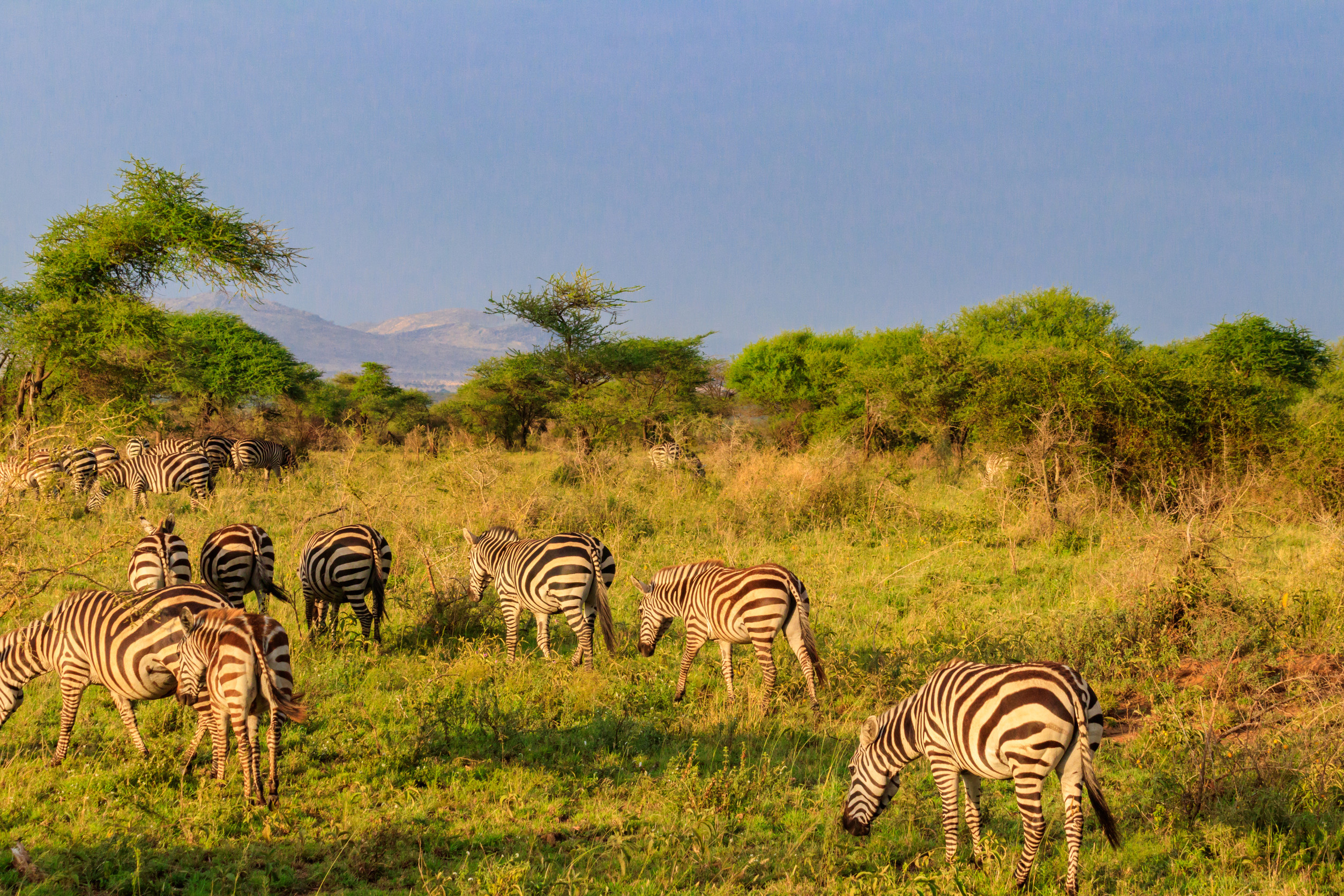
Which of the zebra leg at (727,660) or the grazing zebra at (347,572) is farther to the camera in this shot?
the grazing zebra at (347,572)

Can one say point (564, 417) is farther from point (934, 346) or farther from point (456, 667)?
point (456, 667)

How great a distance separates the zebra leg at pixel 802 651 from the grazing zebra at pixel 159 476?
11.0m

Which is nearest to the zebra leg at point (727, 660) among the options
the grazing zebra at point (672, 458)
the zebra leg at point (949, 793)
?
the zebra leg at point (949, 793)

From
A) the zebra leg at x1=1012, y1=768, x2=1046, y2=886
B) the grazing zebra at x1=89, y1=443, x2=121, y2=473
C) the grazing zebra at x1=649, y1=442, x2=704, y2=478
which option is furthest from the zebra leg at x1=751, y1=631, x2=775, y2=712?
the grazing zebra at x1=89, y1=443, x2=121, y2=473

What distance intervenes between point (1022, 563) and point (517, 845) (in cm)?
831

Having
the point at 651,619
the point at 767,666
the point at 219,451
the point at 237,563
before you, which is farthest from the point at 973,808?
the point at 219,451

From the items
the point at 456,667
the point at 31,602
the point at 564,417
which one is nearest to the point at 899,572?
the point at 456,667

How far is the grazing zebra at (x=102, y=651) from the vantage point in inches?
188

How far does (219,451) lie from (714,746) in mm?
16094

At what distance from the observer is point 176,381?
16.4 m

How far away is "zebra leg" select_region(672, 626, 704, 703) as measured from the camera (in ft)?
20.9

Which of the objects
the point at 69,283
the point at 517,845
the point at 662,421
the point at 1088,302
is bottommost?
the point at 517,845

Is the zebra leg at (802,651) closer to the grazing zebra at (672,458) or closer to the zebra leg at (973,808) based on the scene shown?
the zebra leg at (973,808)

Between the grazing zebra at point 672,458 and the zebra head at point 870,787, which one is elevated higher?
the grazing zebra at point 672,458
